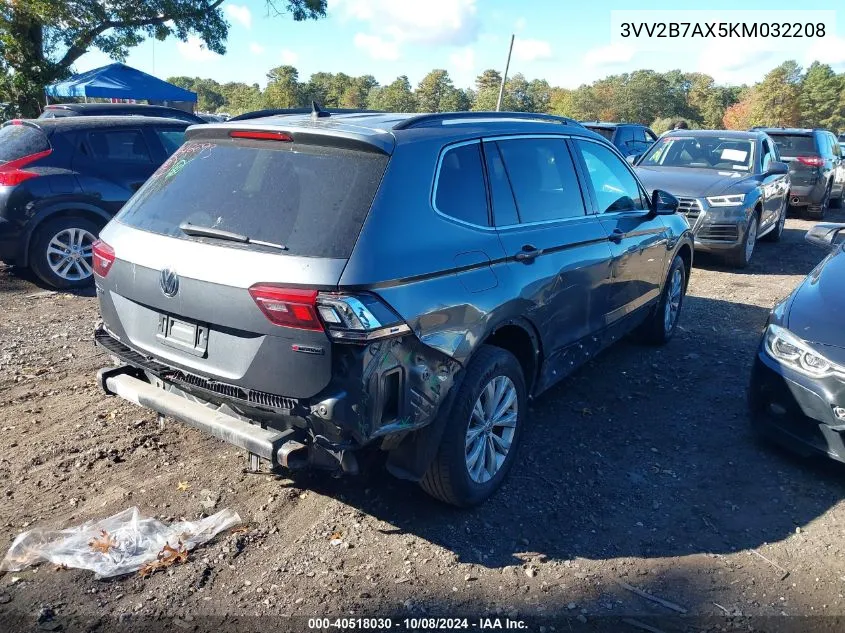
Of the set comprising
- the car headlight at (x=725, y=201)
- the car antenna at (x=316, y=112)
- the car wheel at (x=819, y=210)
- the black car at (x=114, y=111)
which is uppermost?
the black car at (x=114, y=111)

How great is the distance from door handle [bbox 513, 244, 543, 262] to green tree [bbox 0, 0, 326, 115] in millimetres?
16558

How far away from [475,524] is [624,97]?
213 ft

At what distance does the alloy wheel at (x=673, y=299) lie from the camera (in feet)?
19.8

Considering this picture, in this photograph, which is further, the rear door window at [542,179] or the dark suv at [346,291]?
the rear door window at [542,179]

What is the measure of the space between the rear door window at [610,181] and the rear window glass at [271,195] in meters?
2.17

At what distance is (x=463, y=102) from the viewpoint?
56031 millimetres

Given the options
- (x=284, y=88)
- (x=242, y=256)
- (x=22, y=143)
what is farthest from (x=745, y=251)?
(x=284, y=88)

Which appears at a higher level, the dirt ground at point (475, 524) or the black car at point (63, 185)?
the black car at point (63, 185)

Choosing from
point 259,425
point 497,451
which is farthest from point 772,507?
point 259,425

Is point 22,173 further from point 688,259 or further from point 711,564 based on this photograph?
point 711,564

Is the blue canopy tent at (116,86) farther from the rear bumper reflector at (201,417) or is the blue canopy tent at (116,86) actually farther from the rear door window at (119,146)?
the rear bumper reflector at (201,417)

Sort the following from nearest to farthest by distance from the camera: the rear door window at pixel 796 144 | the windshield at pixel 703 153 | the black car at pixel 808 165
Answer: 1. the windshield at pixel 703 153
2. the black car at pixel 808 165
3. the rear door window at pixel 796 144

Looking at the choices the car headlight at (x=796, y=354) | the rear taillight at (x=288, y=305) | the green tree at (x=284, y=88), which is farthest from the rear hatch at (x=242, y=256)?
the green tree at (x=284, y=88)

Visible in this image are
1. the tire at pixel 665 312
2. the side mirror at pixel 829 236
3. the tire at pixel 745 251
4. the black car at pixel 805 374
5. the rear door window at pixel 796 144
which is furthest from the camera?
the rear door window at pixel 796 144
